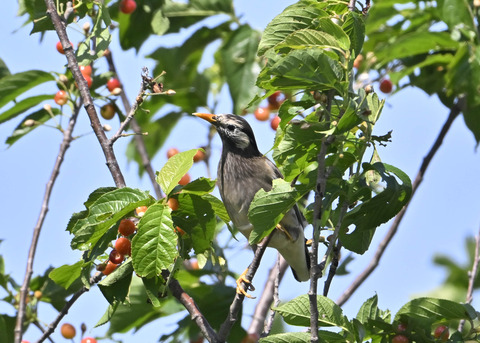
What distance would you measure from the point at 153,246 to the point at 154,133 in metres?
3.67

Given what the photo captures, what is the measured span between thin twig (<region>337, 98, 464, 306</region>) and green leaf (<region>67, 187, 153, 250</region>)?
2233 millimetres

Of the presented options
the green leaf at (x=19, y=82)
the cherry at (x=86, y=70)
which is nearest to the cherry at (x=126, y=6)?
the cherry at (x=86, y=70)

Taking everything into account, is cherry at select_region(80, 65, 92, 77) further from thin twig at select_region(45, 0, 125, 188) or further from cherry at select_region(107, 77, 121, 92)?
thin twig at select_region(45, 0, 125, 188)

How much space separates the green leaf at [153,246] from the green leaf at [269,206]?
0.37 meters

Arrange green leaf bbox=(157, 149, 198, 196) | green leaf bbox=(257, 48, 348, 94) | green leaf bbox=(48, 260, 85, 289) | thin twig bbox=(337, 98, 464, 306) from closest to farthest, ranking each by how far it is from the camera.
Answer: green leaf bbox=(257, 48, 348, 94) < green leaf bbox=(157, 149, 198, 196) < green leaf bbox=(48, 260, 85, 289) < thin twig bbox=(337, 98, 464, 306)

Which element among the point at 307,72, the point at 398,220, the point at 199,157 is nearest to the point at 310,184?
the point at 307,72

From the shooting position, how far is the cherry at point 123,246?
11.5ft

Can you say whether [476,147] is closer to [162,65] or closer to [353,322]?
[353,322]

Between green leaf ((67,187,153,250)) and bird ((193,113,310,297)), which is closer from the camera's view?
green leaf ((67,187,153,250))

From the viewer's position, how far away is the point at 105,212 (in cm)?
329

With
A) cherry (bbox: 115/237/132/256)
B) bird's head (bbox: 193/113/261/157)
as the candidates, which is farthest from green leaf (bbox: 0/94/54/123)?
cherry (bbox: 115/237/132/256)

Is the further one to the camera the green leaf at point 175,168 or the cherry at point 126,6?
the cherry at point 126,6

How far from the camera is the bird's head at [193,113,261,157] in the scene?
5770 mm

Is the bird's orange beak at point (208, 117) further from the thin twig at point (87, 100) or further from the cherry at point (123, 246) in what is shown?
the cherry at point (123, 246)
